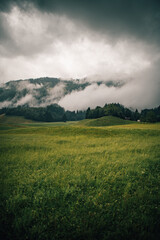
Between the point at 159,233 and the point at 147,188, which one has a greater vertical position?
the point at 147,188

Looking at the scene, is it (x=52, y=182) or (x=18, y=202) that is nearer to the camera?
(x=18, y=202)

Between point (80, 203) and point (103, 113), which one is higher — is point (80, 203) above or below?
below

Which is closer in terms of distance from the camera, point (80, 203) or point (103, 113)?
point (80, 203)

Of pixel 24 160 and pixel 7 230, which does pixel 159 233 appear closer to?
pixel 7 230

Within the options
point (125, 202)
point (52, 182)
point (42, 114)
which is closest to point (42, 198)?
point (52, 182)

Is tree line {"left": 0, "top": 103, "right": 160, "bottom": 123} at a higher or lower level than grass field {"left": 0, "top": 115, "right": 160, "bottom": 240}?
higher

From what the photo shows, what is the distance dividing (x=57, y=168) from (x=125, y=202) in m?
4.98

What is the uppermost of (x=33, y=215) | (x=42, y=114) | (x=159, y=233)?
(x=42, y=114)

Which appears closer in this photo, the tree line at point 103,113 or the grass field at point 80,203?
the grass field at point 80,203

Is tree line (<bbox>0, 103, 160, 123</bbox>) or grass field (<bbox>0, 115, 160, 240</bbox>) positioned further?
tree line (<bbox>0, 103, 160, 123</bbox>)

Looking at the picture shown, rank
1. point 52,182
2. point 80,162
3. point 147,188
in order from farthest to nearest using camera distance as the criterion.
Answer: point 80,162, point 52,182, point 147,188

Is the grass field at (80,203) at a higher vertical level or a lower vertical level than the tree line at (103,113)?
lower

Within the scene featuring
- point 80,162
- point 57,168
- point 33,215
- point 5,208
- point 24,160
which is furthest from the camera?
point 24,160

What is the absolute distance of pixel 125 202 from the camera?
188 inches
